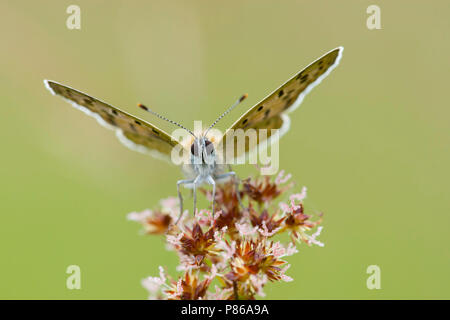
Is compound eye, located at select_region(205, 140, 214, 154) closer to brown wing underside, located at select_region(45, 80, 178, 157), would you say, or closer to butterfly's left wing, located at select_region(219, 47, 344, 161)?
butterfly's left wing, located at select_region(219, 47, 344, 161)

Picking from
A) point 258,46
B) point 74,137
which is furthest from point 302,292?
point 258,46

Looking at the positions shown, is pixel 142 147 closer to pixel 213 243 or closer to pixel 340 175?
pixel 213 243

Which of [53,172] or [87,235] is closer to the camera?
[87,235]

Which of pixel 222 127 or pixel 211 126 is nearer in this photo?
pixel 211 126

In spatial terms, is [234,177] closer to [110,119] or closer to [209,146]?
[209,146]

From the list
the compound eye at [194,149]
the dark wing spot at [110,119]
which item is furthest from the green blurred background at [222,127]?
the compound eye at [194,149]

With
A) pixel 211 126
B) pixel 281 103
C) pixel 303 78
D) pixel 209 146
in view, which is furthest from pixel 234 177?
pixel 303 78

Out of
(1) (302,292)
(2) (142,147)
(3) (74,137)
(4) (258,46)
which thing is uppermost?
(4) (258,46)
